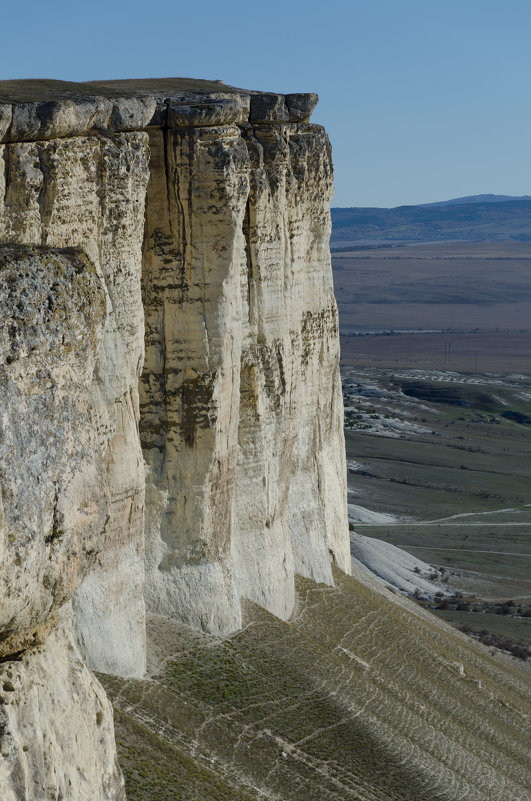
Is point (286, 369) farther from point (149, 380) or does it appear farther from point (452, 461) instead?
point (452, 461)

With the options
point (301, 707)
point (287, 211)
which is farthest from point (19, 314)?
point (287, 211)

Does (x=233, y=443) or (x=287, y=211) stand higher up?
(x=287, y=211)

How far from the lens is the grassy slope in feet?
71.7

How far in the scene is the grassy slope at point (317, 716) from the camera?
21.9 meters

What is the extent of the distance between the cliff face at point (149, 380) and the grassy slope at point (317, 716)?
1.02 meters

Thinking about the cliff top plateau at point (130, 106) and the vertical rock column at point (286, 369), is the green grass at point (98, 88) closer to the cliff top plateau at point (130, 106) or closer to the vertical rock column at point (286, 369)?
the cliff top plateau at point (130, 106)

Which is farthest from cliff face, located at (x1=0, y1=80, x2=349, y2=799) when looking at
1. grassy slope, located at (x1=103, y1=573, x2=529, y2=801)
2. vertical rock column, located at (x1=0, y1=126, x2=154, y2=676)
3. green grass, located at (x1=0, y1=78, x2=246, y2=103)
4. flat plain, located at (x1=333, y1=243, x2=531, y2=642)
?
flat plain, located at (x1=333, y1=243, x2=531, y2=642)

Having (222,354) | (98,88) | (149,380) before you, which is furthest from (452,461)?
(98,88)

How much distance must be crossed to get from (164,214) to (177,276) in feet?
4.10

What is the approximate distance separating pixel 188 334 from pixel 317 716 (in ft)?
25.9

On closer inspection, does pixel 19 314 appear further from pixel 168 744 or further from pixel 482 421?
pixel 482 421

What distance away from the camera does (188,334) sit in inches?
1037

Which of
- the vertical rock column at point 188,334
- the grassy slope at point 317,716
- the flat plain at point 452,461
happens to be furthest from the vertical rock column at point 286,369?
the flat plain at point 452,461

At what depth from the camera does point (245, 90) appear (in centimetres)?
3228
